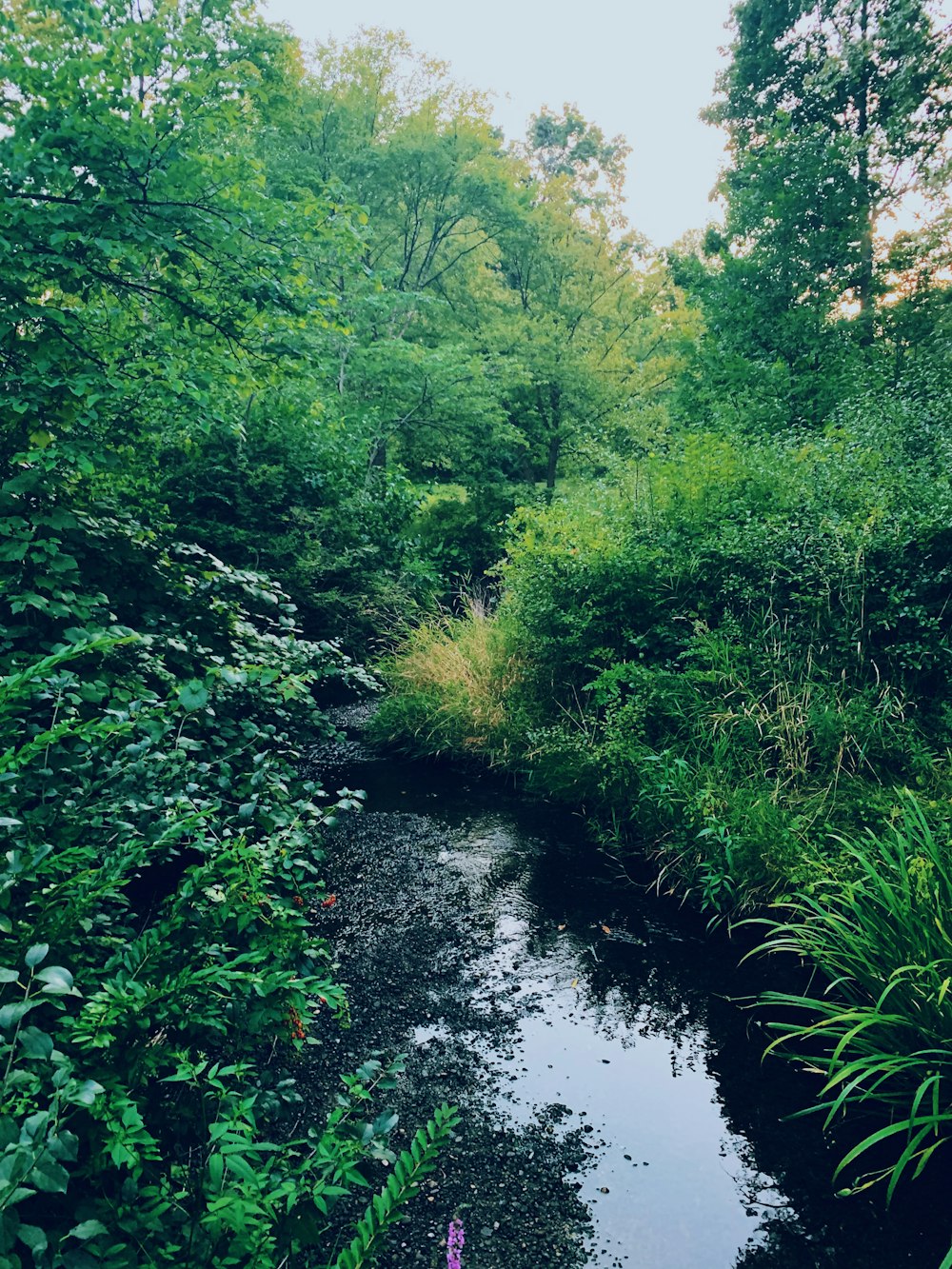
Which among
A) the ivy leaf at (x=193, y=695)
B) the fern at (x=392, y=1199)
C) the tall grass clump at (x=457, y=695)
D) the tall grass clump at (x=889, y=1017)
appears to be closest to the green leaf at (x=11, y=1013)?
the fern at (x=392, y=1199)

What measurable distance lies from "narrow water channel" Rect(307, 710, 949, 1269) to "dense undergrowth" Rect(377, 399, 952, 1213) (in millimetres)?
322

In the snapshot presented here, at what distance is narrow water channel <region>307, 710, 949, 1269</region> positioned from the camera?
2.11m

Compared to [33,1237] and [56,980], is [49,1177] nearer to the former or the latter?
[33,1237]

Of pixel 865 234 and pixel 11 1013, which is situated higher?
pixel 865 234

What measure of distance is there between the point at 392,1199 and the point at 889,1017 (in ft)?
6.75

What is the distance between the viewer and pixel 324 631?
28.4 feet

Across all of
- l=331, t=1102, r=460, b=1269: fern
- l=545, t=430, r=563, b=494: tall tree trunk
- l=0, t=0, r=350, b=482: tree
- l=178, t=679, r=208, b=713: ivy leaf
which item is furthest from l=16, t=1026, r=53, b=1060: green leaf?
l=545, t=430, r=563, b=494: tall tree trunk

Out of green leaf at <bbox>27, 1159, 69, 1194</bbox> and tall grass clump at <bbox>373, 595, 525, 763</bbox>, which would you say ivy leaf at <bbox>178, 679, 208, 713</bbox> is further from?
tall grass clump at <bbox>373, 595, 525, 763</bbox>

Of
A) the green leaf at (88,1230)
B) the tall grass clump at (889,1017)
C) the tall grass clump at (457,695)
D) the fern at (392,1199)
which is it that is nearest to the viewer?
the green leaf at (88,1230)

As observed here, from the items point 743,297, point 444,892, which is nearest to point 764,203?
point 743,297

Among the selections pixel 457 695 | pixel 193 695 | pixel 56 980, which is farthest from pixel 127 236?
pixel 457 695

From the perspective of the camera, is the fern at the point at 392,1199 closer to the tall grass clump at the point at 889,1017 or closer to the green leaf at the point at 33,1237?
the green leaf at the point at 33,1237

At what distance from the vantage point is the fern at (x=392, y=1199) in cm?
106

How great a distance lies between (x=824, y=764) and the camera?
4.25m
